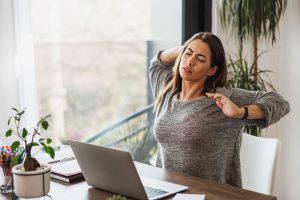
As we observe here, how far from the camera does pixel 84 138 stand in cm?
286

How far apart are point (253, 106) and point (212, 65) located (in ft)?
0.88

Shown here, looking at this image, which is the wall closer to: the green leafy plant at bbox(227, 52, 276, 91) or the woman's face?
the green leafy plant at bbox(227, 52, 276, 91)

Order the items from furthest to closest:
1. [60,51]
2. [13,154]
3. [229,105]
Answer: [60,51] < [229,105] < [13,154]

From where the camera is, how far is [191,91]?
6.60ft

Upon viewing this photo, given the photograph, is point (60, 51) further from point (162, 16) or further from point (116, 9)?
Answer: point (162, 16)

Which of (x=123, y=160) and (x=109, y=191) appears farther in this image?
(x=109, y=191)

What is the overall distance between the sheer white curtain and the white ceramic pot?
0.81 metres

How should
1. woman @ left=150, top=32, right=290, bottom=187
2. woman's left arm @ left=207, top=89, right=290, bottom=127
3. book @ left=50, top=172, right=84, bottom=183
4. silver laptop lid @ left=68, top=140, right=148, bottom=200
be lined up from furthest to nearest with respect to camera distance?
1. woman @ left=150, top=32, right=290, bottom=187
2. woman's left arm @ left=207, top=89, right=290, bottom=127
3. book @ left=50, top=172, right=84, bottom=183
4. silver laptop lid @ left=68, top=140, right=148, bottom=200

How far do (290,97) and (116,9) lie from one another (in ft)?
4.59

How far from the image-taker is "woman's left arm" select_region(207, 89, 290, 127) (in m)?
1.83

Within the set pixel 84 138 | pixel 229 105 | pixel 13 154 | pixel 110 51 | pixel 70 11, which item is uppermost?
pixel 70 11

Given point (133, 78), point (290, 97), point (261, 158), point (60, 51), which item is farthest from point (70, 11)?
point (290, 97)

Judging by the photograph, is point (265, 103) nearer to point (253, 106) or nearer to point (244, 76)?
point (253, 106)

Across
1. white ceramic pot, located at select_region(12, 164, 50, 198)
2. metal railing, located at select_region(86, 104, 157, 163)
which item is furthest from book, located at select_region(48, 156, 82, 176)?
metal railing, located at select_region(86, 104, 157, 163)
